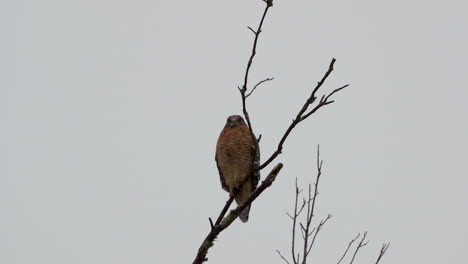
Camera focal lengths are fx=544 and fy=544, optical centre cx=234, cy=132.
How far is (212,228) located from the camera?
320 cm

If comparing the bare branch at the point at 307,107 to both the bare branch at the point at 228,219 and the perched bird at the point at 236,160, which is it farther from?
the perched bird at the point at 236,160

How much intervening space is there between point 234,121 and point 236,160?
3.30 feet

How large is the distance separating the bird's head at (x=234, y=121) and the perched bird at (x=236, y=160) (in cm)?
22

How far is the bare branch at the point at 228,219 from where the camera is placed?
3.07m

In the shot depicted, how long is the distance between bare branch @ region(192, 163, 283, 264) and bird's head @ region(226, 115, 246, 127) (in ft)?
15.9

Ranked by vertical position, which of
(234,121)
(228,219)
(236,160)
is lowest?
(228,219)

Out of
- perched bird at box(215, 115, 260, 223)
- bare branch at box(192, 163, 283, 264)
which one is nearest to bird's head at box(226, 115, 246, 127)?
perched bird at box(215, 115, 260, 223)

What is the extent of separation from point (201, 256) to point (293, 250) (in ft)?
4.78

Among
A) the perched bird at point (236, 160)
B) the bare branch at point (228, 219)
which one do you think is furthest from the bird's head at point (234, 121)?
the bare branch at point (228, 219)

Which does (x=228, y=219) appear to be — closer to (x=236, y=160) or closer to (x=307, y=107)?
(x=307, y=107)

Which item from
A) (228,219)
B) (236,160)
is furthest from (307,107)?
(236,160)

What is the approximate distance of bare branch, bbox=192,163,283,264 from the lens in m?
3.07

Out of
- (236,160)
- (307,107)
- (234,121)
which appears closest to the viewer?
(307,107)

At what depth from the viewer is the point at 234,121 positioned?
8305 millimetres
